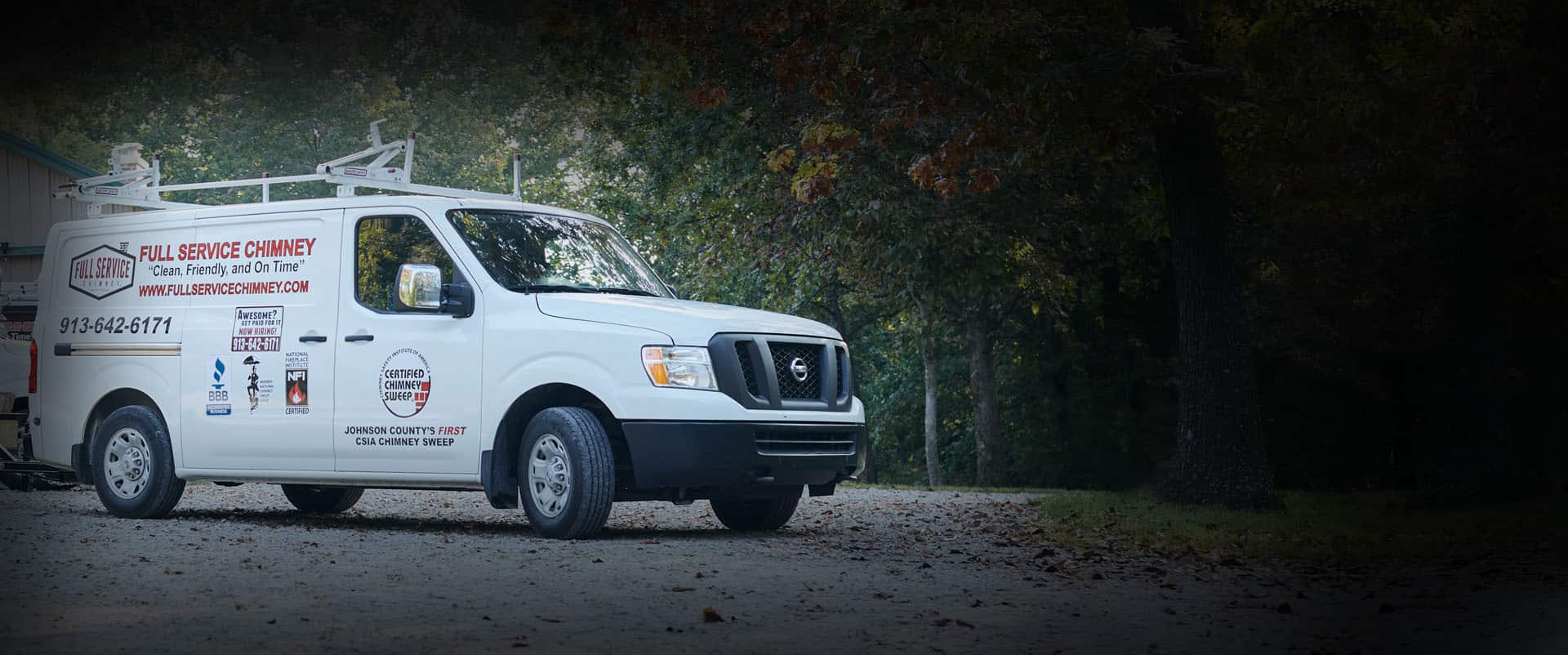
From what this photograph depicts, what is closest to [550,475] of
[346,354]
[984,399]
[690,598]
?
[346,354]

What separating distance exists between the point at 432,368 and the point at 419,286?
578mm

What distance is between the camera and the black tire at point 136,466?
1234 cm

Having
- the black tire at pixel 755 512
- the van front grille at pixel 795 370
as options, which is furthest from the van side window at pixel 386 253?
the black tire at pixel 755 512

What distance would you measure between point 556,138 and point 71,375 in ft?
116

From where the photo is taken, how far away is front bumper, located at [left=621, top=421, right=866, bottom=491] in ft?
33.9

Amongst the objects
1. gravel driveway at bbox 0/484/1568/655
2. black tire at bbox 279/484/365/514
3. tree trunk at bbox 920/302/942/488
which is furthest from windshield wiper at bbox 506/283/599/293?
tree trunk at bbox 920/302/942/488

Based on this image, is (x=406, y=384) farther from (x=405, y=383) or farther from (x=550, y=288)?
(x=550, y=288)

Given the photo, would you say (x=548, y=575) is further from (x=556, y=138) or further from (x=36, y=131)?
(x=556, y=138)

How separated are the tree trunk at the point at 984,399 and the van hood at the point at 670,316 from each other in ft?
65.9

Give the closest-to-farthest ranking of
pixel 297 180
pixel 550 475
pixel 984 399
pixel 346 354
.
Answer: pixel 550 475 < pixel 346 354 < pixel 297 180 < pixel 984 399

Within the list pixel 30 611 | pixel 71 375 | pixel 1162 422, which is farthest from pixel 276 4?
pixel 1162 422

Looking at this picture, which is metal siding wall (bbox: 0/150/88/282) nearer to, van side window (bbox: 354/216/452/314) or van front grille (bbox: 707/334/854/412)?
van front grille (bbox: 707/334/854/412)

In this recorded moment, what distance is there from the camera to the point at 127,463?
41.2 feet

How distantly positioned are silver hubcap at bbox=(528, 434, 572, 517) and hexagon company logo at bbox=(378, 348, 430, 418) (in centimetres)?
101
